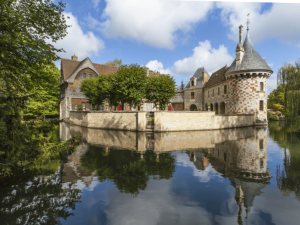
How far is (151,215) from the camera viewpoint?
Result: 13.0 ft

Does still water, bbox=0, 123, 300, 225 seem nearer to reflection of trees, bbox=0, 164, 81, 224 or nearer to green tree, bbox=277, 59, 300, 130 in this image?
reflection of trees, bbox=0, 164, 81, 224

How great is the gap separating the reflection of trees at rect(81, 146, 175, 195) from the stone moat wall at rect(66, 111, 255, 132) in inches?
359

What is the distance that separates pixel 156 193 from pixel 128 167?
98.2 inches

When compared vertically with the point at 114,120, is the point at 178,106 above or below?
above

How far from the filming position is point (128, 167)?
23.6 feet

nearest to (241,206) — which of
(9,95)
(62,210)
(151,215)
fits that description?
(151,215)

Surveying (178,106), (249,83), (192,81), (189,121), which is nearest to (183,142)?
(189,121)

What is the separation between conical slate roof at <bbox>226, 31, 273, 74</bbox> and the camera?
2412 cm

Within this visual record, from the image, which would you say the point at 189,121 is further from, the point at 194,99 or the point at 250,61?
the point at 194,99

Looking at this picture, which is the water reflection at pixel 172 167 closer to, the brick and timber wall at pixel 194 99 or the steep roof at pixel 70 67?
the brick and timber wall at pixel 194 99

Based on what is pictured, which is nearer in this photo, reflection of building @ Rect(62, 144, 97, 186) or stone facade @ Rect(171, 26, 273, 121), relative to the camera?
reflection of building @ Rect(62, 144, 97, 186)

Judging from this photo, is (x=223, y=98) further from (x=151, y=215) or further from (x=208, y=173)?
(x=151, y=215)

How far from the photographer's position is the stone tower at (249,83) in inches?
949

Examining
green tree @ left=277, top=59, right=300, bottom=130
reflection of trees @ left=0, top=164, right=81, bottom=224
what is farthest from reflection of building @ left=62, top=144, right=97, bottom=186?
green tree @ left=277, top=59, right=300, bottom=130
